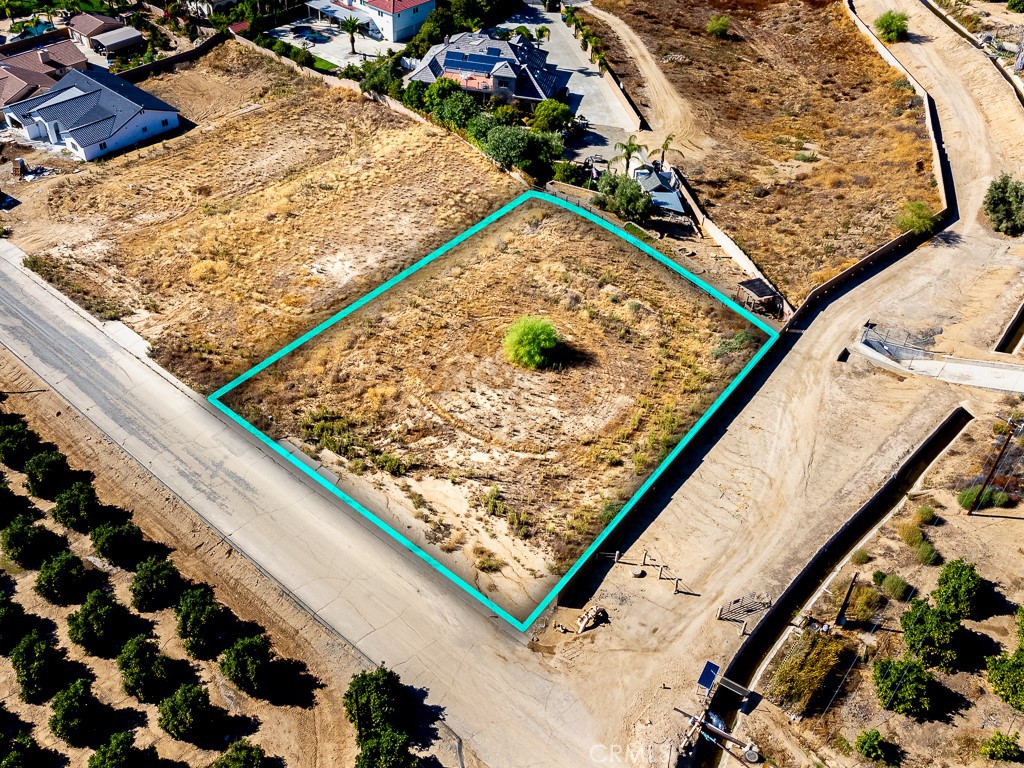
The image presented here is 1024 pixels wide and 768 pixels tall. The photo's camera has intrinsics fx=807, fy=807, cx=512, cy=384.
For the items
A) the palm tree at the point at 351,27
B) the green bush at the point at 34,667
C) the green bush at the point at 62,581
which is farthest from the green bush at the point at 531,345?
the palm tree at the point at 351,27

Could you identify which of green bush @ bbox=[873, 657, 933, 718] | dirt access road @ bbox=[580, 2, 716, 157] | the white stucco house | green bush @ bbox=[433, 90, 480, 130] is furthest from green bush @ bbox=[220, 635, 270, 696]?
the white stucco house

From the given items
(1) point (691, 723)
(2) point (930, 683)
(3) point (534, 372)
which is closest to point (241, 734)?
(1) point (691, 723)

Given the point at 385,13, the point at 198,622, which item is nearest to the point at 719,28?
the point at 385,13

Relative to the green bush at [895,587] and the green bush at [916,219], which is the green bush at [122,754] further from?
the green bush at [916,219]

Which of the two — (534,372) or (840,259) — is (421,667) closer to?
(534,372)

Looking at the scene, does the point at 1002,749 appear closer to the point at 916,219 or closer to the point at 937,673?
the point at 937,673

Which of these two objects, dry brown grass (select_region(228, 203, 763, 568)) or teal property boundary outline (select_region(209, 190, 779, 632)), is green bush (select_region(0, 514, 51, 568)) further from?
dry brown grass (select_region(228, 203, 763, 568))
